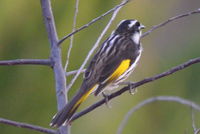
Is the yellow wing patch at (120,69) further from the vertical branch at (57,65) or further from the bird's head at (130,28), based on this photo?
the vertical branch at (57,65)

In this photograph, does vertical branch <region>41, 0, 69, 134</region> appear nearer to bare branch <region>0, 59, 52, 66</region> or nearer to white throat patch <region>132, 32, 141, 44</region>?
bare branch <region>0, 59, 52, 66</region>

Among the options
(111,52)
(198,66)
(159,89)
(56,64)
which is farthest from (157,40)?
(56,64)

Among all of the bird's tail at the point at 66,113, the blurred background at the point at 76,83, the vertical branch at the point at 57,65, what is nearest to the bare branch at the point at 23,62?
the vertical branch at the point at 57,65

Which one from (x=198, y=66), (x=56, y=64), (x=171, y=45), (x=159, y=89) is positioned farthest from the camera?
(x=171, y=45)

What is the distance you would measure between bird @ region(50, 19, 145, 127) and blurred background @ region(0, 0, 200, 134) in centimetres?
84

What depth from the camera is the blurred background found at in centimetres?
518

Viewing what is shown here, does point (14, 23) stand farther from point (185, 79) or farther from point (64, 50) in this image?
point (185, 79)

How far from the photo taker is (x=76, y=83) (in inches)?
211

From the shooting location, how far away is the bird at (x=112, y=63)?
3871 millimetres

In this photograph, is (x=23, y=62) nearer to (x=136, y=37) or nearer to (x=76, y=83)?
(x=136, y=37)

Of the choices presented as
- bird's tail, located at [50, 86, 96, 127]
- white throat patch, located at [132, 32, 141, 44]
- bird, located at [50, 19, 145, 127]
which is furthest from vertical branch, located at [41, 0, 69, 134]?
white throat patch, located at [132, 32, 141, 44]

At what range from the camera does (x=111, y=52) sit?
4305 mm

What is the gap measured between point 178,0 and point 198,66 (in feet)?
10.9

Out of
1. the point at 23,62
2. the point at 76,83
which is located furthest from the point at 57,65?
the point at 76,83
